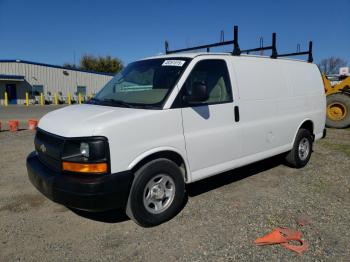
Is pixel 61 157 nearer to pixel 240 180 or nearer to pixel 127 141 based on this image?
pixel 127 141

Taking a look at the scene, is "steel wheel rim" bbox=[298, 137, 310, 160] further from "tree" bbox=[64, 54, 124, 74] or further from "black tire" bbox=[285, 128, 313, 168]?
"tree" bbox=[64, 54, 124, 74]

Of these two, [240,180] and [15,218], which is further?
[240,180]

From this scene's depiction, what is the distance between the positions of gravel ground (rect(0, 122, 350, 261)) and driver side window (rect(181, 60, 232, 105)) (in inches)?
59.3

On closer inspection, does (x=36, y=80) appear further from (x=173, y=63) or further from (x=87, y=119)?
(x=87, y=119)

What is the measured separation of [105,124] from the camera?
314cm

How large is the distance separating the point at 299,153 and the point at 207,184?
83.7 inches

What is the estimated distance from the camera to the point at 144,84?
4.10 metres

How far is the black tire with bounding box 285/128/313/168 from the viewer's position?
5.80 meters

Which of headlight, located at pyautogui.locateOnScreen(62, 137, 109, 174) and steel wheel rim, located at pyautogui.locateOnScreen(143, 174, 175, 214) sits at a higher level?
headlight, located at pyautogui.locateOnScreen(62, 137, 109, 174)

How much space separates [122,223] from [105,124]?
1.38m

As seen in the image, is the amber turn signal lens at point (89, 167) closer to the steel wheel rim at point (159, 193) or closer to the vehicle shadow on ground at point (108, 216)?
the steel wheel rim at point (159, 193)

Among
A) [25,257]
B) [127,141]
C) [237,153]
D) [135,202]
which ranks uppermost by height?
[127,141]

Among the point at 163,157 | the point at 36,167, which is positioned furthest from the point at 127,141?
the point at 36,167

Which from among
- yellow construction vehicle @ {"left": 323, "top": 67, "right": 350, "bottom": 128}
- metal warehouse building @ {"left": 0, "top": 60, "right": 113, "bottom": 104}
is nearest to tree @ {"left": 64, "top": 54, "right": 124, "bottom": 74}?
metal warehouse building @ {"left": 0, "top": 60, "right": 113, "bottom": 104}
